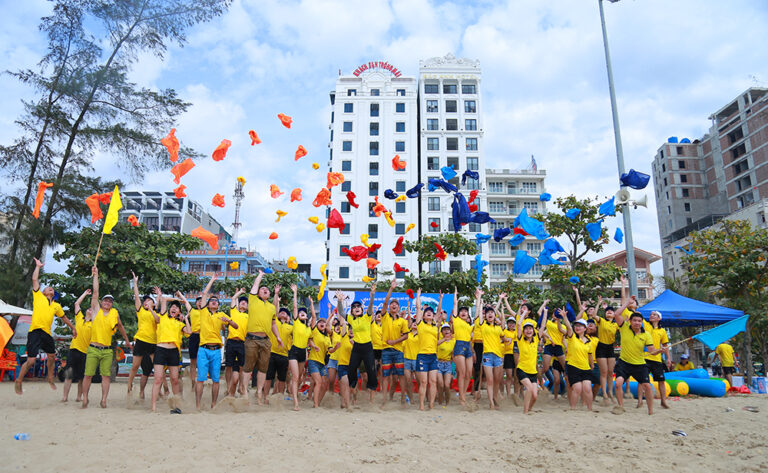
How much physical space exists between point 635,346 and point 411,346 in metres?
3.71

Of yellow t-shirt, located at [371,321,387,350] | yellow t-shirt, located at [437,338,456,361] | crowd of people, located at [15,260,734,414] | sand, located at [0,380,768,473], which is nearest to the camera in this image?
sand, located at [0,380,768,473]

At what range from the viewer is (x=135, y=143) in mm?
18141

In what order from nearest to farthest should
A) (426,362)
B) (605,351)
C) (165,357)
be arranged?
(165,357)
(426,362)
(605,351)

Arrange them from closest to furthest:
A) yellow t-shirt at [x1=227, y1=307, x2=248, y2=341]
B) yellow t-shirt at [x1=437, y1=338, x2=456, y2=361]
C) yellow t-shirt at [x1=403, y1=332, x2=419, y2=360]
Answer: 1. yellow t-shirt at [x1=227, y1=307, x2=248, y2=341]
2. yellow t-shirt at [x1=403, y1=332, x2=419, y2=360]
3. yellow t-shirt at [x1=437, y1=338, x2=456, y2=361]

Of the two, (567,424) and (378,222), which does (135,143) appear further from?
(378,222)

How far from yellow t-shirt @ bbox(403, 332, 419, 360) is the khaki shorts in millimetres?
2330

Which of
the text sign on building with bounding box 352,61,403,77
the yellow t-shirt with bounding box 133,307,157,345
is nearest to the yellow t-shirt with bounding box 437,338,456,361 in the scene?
the yellow t-shirt with bounding box 133,307,157,345

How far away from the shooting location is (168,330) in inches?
305

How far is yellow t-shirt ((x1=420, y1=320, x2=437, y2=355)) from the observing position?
827 cm

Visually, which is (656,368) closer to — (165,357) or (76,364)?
(165,357)

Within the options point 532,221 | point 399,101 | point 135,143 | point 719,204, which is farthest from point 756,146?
point 135,143

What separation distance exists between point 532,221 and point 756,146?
168ft

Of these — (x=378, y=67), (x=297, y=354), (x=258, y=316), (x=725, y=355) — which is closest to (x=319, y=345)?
(x=297, y=354)

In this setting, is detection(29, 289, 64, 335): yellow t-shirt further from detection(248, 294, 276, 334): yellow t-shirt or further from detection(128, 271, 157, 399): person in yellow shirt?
detection(248, 294, 276, 334): yellow t-shirt
